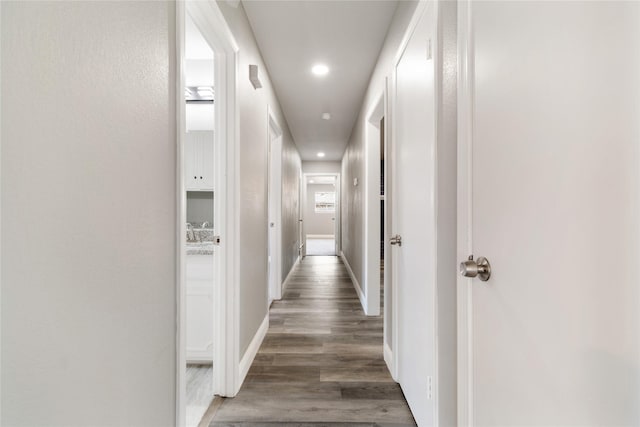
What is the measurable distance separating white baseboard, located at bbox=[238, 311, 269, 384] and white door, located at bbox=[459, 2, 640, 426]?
4.83 ft

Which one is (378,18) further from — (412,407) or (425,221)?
(412,407)

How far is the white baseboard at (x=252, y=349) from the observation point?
188 centimetres

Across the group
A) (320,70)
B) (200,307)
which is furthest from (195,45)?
(200,307)

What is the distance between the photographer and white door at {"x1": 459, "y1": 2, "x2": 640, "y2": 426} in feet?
Answer: 1.57

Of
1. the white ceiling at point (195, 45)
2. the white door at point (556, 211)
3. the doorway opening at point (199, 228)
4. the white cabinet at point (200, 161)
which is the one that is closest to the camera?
the white door at point (556, 211)

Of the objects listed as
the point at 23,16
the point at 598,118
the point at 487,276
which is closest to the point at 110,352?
the point at 23,16

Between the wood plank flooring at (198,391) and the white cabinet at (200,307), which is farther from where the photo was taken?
the white cabinet at (200,307)

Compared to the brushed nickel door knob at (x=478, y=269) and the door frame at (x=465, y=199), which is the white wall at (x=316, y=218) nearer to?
the door frame at (x=465, y=199)

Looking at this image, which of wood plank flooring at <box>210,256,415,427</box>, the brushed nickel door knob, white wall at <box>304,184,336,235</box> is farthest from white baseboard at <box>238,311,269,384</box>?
white wall at <box>304,184,336,235</box>

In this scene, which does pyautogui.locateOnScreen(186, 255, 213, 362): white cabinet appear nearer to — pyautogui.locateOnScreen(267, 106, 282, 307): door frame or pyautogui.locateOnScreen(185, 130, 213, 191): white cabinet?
pyautogui.locateOnScreen(185, 130, 213, 191): white cabinet

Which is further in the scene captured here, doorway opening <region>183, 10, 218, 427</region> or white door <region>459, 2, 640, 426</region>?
doorway opening <region>183, 10, 218, 427</region>

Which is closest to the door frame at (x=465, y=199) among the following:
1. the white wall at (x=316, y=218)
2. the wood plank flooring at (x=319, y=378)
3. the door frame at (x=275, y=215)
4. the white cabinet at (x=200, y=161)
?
the wood plank flooring at (x=319, y=378)

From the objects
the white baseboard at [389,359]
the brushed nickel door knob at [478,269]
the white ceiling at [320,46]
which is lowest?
the white baseboard at [389,359]

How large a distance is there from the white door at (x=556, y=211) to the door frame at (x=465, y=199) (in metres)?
0.03
